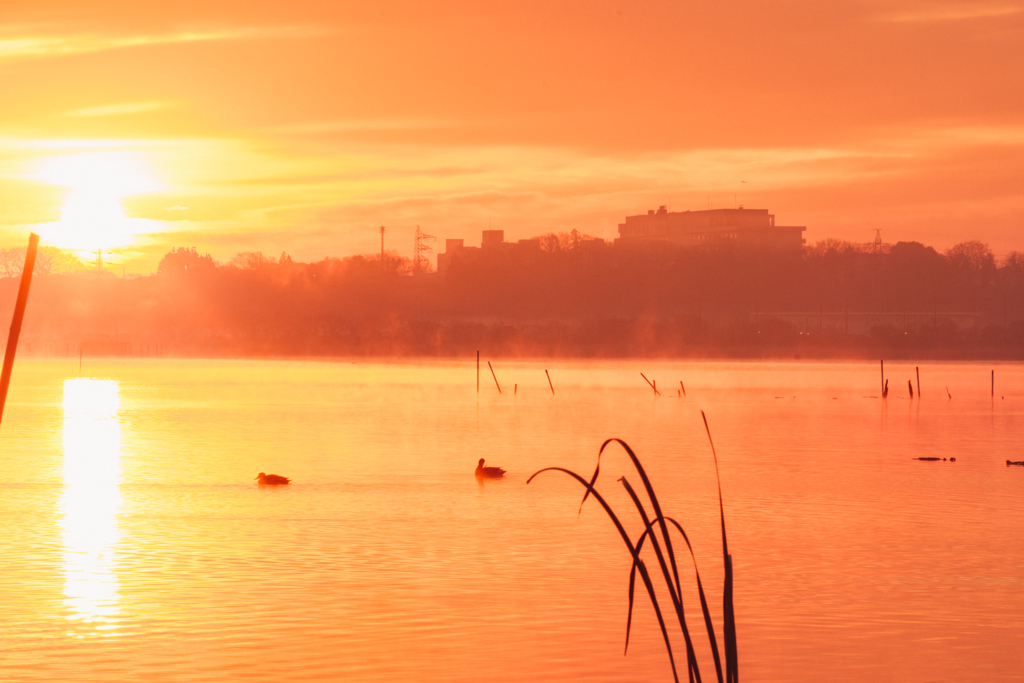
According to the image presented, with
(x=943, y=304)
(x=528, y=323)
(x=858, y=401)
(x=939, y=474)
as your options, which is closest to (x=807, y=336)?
(x=943, y=304)

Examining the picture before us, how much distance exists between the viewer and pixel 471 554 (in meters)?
20.4

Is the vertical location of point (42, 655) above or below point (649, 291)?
below

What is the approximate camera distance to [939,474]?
110 ft

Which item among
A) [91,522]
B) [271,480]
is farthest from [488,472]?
[91,522]

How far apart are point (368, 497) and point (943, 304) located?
152 m

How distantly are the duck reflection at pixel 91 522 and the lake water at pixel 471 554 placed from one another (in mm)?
83

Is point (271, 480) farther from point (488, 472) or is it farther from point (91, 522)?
point (91, 522)

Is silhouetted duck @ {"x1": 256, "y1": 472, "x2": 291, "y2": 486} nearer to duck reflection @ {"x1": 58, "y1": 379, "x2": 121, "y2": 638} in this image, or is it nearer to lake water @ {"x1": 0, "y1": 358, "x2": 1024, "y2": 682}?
lake water @ {"x1": 0, "y1": 358, "x2": 1024, "y2": 682}

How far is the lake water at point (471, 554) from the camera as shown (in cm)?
1403

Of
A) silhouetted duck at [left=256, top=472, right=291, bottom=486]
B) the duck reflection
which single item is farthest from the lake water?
silhouetted duck at [left=256, top=472, right=291, bottom=486]

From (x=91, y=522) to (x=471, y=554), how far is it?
7495 millimetres

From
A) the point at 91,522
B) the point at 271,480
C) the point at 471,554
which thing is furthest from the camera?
the point at 271,480

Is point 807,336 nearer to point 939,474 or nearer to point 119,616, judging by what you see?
point 939,474

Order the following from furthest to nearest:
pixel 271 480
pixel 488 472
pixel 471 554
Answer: pixel 488 472 → pixel 271 480 → pixel 471 554
